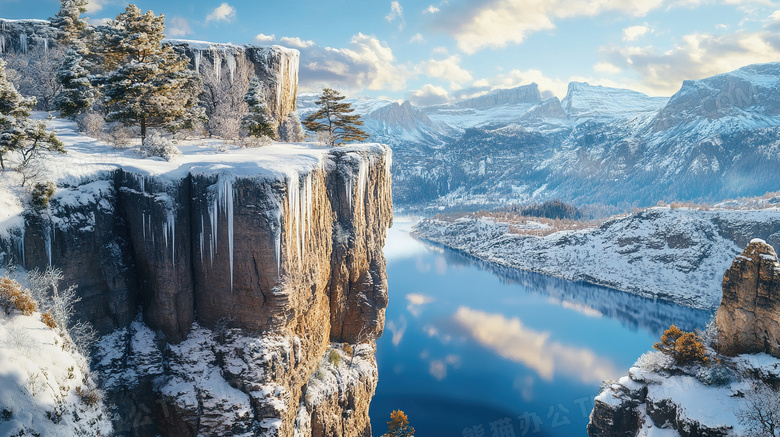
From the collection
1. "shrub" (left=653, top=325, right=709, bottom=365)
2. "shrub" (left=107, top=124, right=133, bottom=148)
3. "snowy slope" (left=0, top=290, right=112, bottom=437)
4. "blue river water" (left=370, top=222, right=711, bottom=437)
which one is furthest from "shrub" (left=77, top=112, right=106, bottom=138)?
"shrub" (left=653, top=325, right=709, bottom=365)

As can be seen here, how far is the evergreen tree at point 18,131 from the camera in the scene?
17.4 meters

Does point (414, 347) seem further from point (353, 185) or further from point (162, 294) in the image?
point (162, 294)

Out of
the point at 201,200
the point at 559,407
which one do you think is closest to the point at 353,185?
the point at 201,200

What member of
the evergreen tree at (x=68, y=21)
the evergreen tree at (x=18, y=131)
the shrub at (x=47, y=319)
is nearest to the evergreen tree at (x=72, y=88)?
the evergreen tree at (x=18, y=131)

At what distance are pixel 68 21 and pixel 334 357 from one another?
40.7m

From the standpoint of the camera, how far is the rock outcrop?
1091 inches

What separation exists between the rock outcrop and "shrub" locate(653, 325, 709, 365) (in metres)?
2.12

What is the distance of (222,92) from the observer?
34156 millimetres

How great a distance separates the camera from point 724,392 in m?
26.8

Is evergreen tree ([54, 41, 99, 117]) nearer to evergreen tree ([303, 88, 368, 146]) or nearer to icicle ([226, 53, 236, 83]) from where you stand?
icicle ([226, 53, 236, 83])

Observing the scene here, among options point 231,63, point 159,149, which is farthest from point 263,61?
point 159,149

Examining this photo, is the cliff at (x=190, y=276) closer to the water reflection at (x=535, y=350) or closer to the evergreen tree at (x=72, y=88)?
the evergreen tree at (x=72, y=88)

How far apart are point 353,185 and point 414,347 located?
4263 centimetres

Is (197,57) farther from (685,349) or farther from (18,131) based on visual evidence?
(685,349)
